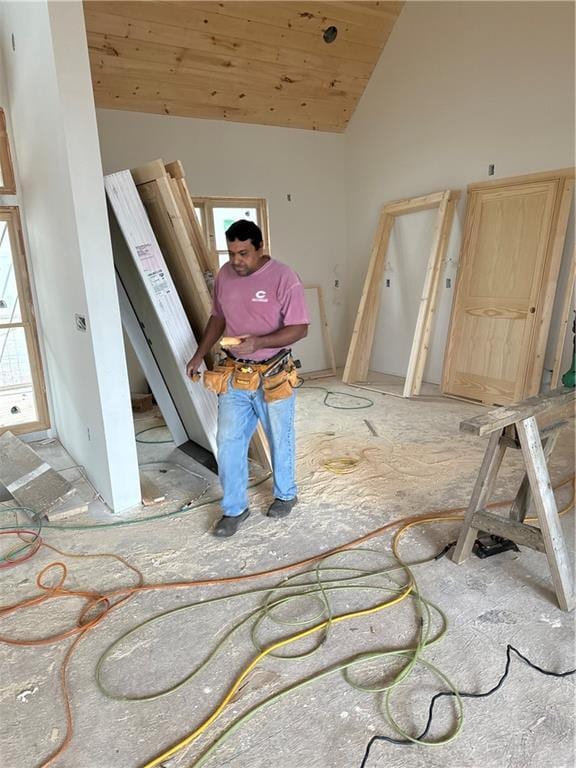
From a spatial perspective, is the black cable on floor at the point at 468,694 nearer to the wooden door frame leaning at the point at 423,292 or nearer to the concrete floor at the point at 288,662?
the concrete floor at the point at 288,662

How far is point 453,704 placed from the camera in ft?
5.25

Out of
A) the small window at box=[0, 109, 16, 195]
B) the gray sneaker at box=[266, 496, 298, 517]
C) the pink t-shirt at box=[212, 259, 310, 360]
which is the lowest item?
the gray sneaker at box=[266, 496, 298, 517]

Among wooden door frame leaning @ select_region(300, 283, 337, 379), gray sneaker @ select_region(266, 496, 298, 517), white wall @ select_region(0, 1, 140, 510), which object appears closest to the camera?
white wall @ select_region(0, 1, 140, 510)

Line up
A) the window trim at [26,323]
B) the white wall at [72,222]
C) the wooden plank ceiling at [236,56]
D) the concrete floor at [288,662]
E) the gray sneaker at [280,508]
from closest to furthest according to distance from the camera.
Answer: the concrete floor at [288,662]
the white wall at [72,222]
the gray sneaker at [280,508]
the window trim at [26,323]
the wooden plank ceiling at [236,56]

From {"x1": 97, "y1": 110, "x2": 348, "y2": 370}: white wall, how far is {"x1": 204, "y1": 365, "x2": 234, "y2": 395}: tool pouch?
10.4ft

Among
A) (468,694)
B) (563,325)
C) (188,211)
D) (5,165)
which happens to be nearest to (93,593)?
(468,694)

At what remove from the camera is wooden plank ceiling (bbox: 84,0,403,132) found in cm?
412

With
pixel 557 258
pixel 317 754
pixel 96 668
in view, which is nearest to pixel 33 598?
pixel 96 668

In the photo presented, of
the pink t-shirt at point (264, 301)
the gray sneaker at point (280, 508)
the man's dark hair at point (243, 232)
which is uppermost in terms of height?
the man's dark hair at point (243, 232)

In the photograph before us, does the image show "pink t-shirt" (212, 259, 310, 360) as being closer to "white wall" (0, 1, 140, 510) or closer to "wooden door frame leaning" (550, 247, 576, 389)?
"white wall" (0, 1, 140, 510)

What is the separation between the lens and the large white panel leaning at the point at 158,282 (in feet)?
9.37

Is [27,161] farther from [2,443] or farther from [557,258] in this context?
[557,258]

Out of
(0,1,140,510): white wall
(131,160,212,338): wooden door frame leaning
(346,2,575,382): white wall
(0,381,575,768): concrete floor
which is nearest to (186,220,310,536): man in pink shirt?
(0,381,575,768): concrete floor

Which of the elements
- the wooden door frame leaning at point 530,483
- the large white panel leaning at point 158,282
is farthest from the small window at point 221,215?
the wooden door frame leaning at point 530,483
